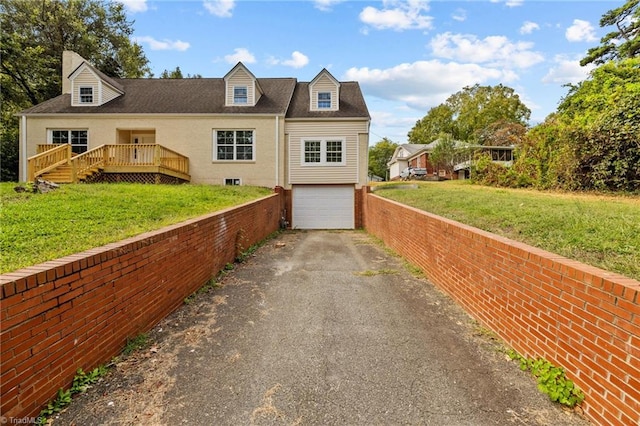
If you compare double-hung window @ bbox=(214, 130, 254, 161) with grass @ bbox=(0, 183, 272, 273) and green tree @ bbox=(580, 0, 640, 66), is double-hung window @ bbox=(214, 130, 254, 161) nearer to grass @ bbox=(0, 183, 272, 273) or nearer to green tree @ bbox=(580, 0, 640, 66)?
grass @ bbox=(0, 183, 272, 273)

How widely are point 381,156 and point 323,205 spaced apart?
52744 mm

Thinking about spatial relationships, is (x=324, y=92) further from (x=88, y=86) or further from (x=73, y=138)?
(x=73, y=138)

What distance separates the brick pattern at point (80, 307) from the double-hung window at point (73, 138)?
1543 centimetres

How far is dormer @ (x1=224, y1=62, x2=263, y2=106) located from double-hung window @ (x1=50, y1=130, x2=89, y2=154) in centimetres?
729

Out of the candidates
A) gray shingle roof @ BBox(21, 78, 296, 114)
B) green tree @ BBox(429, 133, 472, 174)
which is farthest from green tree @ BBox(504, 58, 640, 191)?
green tree @ BBox(429, 133, 472, 174)

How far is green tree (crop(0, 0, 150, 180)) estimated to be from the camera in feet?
65.1

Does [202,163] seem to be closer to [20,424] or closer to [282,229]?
[282,229]

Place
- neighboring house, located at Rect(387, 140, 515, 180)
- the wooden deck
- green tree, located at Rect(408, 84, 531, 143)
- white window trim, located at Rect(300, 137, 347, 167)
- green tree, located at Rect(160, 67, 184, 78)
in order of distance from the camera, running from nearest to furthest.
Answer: the wooden deck, white window trim, located at Rect(300, 137, 347, 167), neighboring house, located at Rect(387, 140, 515, 180), green tree, located at Rect(160, 67, 184, 78), green tree, located at Rect(408, 84, 531, 143)

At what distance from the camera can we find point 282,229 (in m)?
16.0

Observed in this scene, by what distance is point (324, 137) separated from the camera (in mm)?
16781

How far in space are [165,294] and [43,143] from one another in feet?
56.6

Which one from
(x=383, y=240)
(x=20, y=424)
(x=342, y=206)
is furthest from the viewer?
(x=342, y=206)

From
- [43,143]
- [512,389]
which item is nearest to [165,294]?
[512,389]

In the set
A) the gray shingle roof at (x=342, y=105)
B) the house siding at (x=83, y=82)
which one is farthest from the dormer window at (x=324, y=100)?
the house siding at (x=83, y=82)
